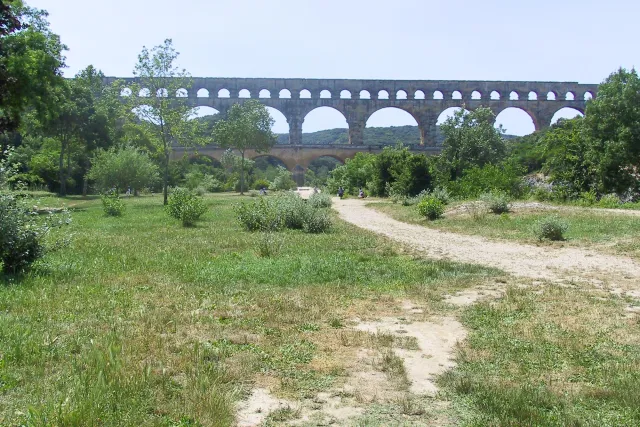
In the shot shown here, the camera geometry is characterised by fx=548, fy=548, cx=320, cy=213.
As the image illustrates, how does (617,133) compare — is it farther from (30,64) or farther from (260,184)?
(260,184)

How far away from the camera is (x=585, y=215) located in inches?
538

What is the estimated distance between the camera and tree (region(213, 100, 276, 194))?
35938mm

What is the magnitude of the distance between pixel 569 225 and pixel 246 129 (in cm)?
2715

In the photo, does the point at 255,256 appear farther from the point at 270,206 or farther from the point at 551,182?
the point at 551,182

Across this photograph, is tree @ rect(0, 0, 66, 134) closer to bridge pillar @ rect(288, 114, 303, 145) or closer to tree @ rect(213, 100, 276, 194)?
tree @ rect(213, 100, 276, 194)

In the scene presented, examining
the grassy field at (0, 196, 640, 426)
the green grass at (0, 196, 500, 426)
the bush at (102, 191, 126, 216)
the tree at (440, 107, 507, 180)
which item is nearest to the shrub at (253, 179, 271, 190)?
the tree at (440, 107, 507, 180)

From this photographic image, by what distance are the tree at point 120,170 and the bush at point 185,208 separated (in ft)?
51.6

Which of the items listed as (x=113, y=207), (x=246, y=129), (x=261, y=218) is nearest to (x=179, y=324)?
(x=261, y=218)

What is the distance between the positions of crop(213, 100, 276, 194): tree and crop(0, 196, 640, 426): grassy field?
2959 cm

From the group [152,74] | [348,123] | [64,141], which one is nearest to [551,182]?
[152,74]

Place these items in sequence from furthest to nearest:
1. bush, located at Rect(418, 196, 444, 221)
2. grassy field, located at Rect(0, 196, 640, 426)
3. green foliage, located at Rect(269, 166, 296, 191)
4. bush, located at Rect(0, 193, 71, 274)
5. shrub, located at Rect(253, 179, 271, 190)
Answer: shrub, located at Rect(253, 179, 271, 190)
green foliage, located at Rect(269, 166, 296, 191)
bush, located at Rect(418, 196, 444, 221)
bush, located at Rect(0, 193, 71, 274)
grassy field, located at Rect(0, 196, 640, 426)

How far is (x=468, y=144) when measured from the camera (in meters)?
25.5

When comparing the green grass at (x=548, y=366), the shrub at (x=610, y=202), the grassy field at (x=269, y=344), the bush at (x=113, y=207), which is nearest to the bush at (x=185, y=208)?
the bush at (x=113, y=207)

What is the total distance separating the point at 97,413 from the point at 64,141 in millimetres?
30439
